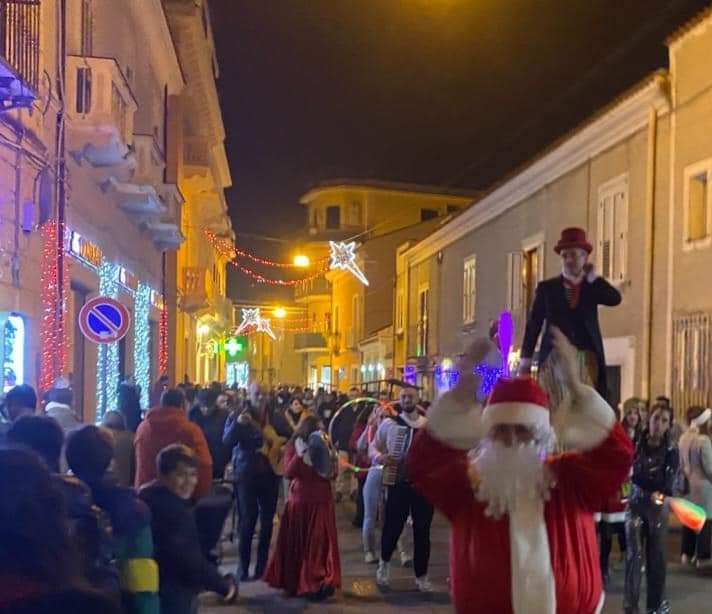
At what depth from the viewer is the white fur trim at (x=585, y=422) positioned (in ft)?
12.3

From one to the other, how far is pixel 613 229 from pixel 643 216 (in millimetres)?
1247

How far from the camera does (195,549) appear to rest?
493 centimetres

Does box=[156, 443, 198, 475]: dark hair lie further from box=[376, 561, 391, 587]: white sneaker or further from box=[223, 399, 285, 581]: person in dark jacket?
box=[376, 561, 391, 587]: white sneaker

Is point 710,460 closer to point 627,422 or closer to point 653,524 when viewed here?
point 627,422

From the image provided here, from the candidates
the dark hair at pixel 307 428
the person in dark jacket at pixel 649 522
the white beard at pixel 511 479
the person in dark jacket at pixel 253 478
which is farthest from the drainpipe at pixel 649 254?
the white beard at pixel 511 479

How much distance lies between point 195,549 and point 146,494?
1.28 ft

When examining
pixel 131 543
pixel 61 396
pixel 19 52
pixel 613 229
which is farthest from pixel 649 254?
pixel 131 543

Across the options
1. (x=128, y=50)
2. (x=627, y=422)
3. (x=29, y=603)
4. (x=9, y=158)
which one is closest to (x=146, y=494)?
(x=29, y=603)

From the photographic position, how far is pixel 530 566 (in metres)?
3.55

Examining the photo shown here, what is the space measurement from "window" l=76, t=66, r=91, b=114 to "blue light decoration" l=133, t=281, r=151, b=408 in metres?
7.69

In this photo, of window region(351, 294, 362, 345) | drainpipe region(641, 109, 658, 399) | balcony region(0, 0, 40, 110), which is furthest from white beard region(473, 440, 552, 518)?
window region(351, 294, 362, 345)

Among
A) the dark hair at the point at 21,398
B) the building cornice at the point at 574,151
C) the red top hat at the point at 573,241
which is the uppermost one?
the building cornice at the point at 574,151

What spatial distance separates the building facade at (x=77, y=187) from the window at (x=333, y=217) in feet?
104

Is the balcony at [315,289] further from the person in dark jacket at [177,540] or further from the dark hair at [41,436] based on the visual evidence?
the dark hair at [41,436]
